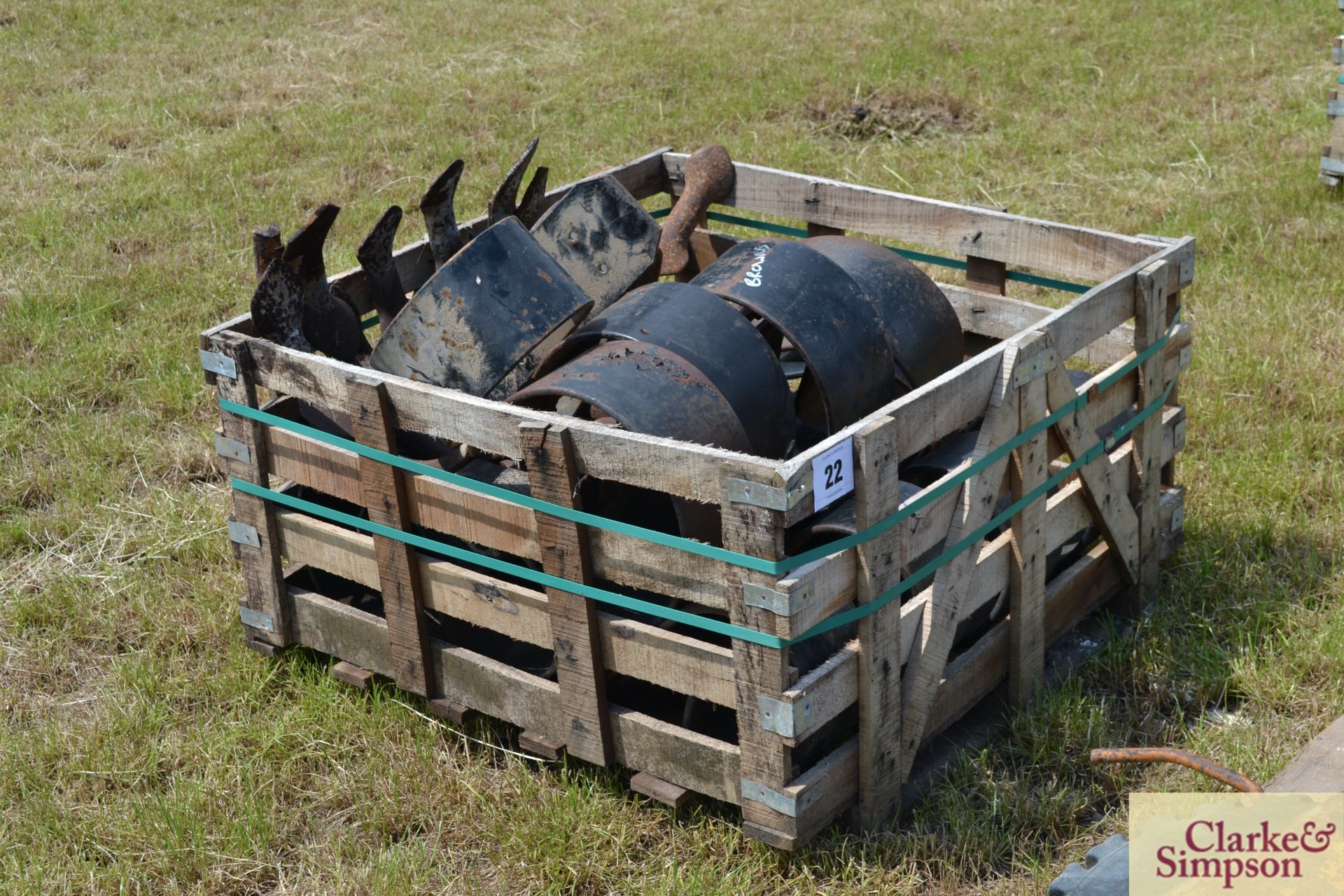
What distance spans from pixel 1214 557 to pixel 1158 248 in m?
0.98

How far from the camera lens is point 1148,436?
374 cm

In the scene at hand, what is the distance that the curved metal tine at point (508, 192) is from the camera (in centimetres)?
404

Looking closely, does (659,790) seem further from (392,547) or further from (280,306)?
(280,306)

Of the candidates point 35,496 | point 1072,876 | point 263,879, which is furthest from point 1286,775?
point 35,496

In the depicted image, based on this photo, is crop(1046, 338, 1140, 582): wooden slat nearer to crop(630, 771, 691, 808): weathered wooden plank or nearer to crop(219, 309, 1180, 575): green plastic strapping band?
crop(219, 309, 1180, 575): green plastic strapping band

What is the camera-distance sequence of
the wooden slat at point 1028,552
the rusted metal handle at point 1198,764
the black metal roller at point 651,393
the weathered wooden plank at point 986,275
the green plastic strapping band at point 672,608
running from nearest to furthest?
the rusted metal handle at point 1198,764
the green plastic strapping band at point 672,608
the black metal roller at point 651,393
the wooden slat at point 1028,552
the weathered wooden plank at point 986,275

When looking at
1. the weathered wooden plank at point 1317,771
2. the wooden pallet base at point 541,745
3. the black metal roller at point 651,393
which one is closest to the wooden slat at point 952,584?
the black metal roller at point 651,393

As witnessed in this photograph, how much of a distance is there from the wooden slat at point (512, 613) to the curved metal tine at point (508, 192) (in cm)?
107

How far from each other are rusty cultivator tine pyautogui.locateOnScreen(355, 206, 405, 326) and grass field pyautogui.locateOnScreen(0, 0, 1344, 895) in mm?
1017

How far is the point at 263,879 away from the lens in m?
3.12

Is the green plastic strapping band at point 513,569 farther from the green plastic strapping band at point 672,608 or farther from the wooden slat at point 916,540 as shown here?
the wooden slat at point 916,540

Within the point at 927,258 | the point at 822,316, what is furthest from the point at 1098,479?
the point at 927,258

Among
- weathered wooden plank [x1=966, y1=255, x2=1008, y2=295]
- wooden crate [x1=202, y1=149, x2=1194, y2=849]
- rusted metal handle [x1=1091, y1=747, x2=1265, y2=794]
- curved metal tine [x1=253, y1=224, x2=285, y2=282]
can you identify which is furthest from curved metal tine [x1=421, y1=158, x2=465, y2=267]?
rusted metal handle [x1=1091, y1=747, x2=1265, y2=794]

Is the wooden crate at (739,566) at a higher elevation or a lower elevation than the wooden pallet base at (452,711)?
higher
